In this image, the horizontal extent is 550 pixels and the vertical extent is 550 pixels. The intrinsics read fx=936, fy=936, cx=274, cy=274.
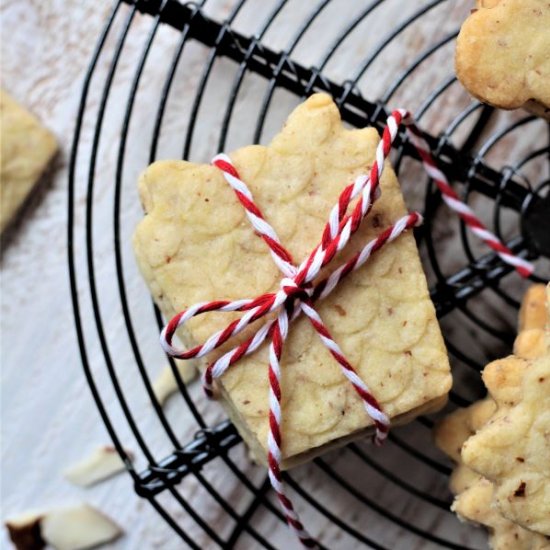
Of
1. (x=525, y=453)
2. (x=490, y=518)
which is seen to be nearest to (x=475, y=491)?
(x=490, y=518)

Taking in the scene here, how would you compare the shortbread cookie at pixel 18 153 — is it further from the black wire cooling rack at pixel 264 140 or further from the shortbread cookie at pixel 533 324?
the shortbread cookie at pixel 533 324

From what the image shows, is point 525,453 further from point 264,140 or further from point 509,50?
point 264,140

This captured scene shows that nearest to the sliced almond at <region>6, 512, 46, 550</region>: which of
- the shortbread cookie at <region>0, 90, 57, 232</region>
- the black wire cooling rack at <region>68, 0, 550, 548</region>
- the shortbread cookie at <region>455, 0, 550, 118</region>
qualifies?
the black wire cooling rack at <region>68, 0, 550, 548</region>

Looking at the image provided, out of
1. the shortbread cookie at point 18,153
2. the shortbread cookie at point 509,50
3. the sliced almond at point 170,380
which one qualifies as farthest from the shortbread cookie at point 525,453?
the shortbread cookie at point 18,153

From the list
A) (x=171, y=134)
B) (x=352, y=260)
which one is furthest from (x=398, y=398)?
(x=171, y=134)

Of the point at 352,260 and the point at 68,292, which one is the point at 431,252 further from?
the point at 68,292

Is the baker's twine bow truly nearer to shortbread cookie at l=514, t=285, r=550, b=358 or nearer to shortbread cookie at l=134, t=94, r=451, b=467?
shortbread cookie at l=134, t=94, r=451, b=467
